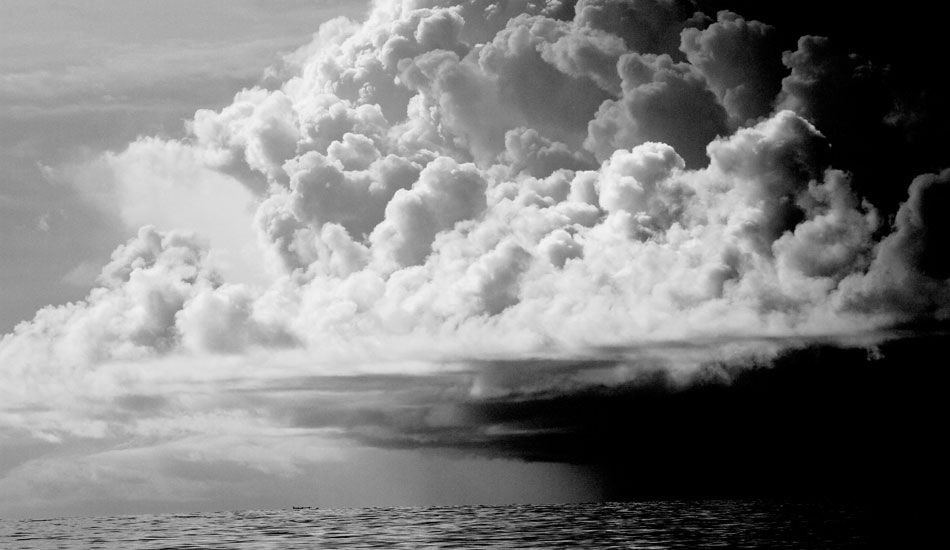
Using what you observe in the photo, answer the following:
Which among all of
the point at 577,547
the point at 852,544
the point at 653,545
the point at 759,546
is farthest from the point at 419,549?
the point at 852,544

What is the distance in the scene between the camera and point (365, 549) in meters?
195

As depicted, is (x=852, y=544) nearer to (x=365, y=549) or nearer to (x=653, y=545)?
(x=653, y=545)

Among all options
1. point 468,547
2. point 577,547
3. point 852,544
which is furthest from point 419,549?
point 852,544

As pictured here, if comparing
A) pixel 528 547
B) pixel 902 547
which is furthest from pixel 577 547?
pixel 902 547

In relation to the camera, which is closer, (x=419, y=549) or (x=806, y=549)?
(x=806, y=549)

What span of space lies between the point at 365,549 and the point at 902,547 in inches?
3472

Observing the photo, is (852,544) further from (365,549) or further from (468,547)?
(365,549)

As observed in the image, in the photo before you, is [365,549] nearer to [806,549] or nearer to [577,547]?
[577,547]

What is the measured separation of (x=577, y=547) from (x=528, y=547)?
9.49m

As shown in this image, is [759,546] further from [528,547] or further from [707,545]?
[528,547]

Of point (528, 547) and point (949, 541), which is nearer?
point (949, 541)

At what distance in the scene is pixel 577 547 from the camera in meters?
192

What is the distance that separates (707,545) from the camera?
19175 cm

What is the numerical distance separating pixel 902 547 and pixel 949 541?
10.8 meters
